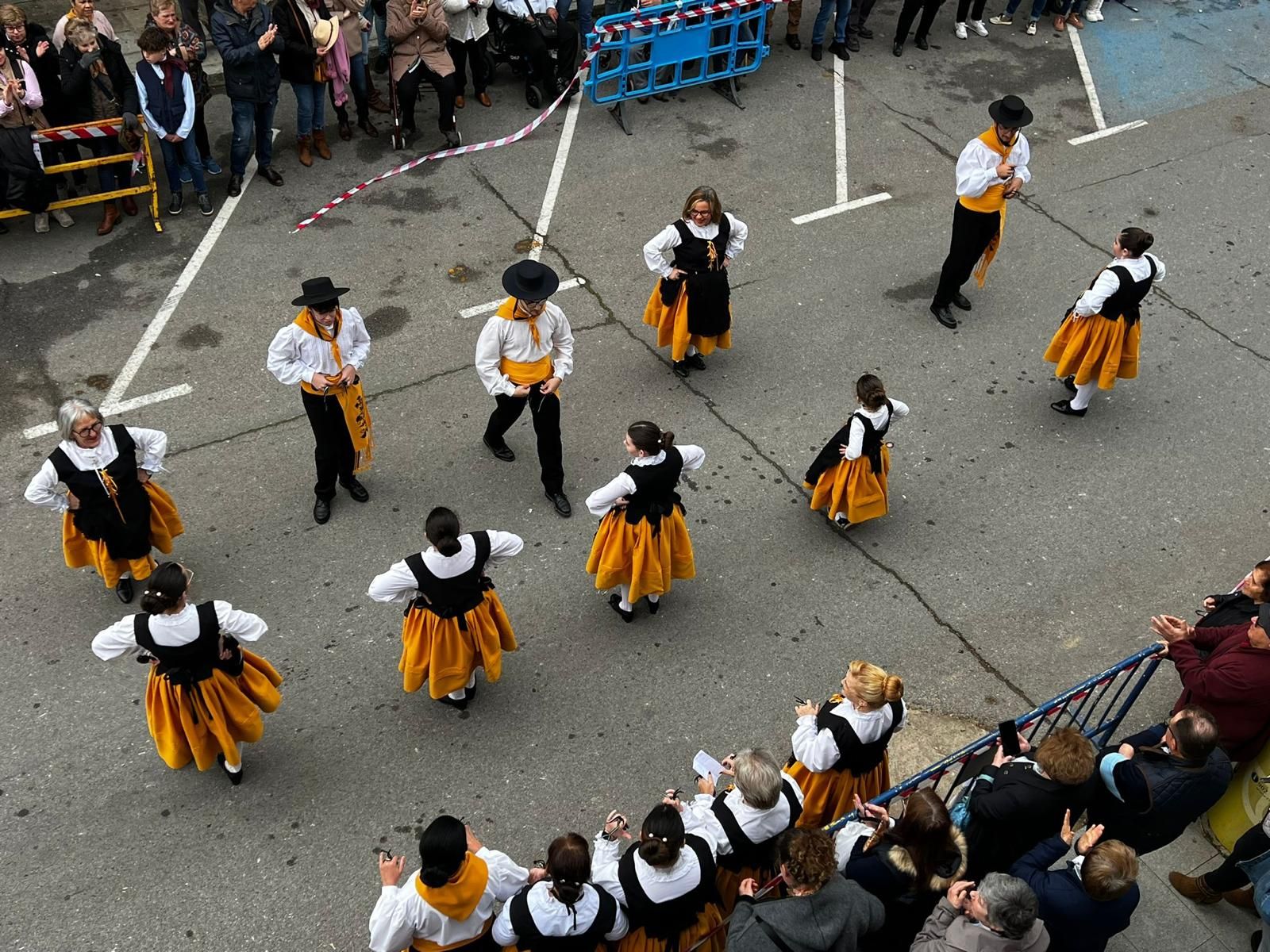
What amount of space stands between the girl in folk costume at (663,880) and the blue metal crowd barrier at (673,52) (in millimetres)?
8712

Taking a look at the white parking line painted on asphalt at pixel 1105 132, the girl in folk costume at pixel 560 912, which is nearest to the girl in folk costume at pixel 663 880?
the girl in folk costume at pixel 560 912

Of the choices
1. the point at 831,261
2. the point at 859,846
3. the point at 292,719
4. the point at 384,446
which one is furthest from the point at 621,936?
the point at 831,261

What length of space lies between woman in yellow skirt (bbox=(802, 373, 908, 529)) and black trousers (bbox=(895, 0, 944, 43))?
7753 mm

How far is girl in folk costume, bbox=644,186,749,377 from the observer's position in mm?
8133

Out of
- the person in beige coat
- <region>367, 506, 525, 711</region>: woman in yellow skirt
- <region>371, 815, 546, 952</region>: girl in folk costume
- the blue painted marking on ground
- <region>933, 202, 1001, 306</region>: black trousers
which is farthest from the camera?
the blue painted marking on ground

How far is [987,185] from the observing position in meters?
8.90

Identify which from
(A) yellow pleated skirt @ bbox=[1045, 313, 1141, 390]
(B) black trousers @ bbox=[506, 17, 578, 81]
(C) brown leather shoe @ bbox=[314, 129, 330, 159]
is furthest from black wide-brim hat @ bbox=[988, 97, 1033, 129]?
(C) brown leather shoe @ bbox=[314, 129, 330, 159]

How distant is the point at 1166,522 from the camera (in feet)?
26.1

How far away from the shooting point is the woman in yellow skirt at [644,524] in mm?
6238

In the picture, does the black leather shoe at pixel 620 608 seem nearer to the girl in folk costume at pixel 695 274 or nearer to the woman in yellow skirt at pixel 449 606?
the woman in yellow skirt at pixel 449 606

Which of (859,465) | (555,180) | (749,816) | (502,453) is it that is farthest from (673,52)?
(749,816)

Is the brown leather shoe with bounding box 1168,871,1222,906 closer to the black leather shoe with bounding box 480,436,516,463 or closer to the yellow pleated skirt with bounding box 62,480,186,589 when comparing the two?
the black leather shoe with bounding box 480,436,516,463

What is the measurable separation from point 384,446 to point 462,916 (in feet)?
13.8

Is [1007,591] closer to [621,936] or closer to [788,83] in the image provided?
[621,936]
